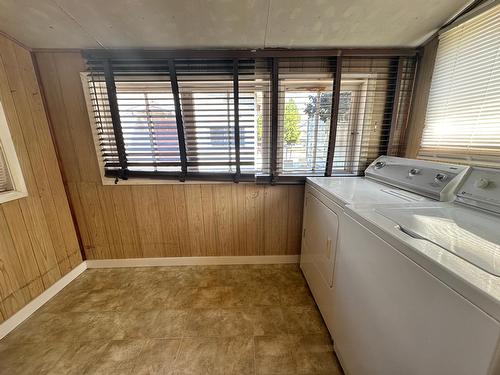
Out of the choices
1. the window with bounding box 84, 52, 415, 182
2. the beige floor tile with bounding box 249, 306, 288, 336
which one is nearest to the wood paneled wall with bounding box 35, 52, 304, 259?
the window with bounding box 84, 52, 415, 182

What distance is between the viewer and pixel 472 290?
1.64ft

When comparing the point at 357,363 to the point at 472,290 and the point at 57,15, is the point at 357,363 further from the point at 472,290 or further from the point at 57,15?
the point at 57,15

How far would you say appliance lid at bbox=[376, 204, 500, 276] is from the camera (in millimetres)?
615

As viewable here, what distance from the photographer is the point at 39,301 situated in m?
1.66

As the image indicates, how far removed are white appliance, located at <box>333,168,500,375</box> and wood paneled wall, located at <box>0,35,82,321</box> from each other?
7.73 feet

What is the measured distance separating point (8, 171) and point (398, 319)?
260 centimetres

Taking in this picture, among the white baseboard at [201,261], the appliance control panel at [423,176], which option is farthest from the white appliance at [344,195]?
the white baseboard at [201,261]

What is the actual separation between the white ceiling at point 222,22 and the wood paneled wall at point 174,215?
31.6 inches

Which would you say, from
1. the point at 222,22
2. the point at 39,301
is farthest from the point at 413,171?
the point at 39,301

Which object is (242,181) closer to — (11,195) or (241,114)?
(241,114)

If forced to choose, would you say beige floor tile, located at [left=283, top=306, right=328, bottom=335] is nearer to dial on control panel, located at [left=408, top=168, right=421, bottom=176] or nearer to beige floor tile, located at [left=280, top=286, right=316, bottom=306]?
beige floor tile, located at [left=280, top=286, right=316, bottom=306]

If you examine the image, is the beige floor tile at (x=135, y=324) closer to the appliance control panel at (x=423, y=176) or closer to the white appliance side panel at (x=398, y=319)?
the white appliance side panel at (x=398, y=319)

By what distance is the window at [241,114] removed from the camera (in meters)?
1.76

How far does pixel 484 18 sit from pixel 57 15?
2.74m
